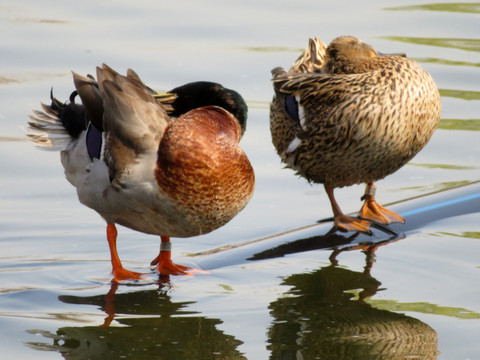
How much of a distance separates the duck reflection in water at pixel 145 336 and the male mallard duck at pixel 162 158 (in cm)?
37

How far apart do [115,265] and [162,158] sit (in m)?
0.58

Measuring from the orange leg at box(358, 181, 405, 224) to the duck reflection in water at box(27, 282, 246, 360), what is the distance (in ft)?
4.37

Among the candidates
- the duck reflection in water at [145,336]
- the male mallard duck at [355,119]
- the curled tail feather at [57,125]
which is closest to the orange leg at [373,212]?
the male mallard duck at [355,119]

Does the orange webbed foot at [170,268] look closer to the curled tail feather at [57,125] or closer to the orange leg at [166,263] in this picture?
the orange leg at [166,263]

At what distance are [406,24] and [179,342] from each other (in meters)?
5.39

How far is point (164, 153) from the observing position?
3.66 metres

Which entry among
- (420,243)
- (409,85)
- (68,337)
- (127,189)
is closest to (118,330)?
(68,337)

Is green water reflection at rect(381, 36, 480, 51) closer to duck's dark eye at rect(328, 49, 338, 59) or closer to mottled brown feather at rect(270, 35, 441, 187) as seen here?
duck's dark eye at rect(328, 49, 338, 59)

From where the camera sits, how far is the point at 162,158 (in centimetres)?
365

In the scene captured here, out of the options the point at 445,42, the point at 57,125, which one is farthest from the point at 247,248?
the point at 445,42

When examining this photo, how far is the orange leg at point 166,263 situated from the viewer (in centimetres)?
400

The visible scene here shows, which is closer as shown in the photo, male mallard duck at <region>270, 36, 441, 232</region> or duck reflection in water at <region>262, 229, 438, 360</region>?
duck reflection in water at <region>262, 229, 438, 360</region>

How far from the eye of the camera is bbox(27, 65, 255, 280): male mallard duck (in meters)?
3.65

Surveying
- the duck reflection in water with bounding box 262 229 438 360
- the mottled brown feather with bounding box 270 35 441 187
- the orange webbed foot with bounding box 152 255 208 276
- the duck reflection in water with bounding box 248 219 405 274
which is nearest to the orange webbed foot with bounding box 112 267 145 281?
the orange webbed foot with bounding box 152 255 208 276
